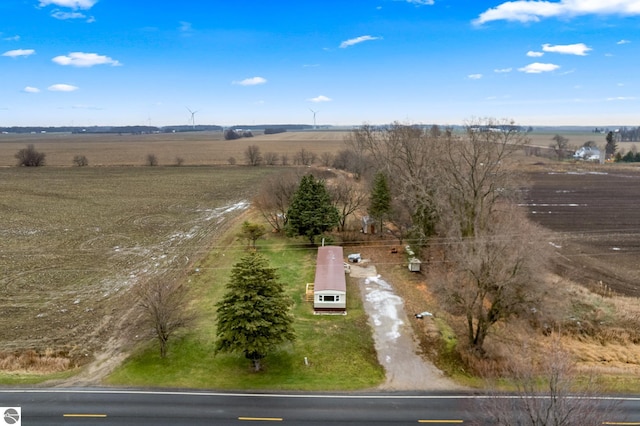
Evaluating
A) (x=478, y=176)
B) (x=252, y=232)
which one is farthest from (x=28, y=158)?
(x=478, y=176)

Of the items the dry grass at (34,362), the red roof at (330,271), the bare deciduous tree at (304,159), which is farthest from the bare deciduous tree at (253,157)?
the dry grass at (34,362)

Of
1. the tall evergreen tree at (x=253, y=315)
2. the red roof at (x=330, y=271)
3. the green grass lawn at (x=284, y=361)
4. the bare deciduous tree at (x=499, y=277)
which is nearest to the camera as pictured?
the green grass lawn at (x=284, y=361)

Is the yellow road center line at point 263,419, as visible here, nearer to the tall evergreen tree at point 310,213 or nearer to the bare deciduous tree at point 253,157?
the tall evergreen tree at point 310,213

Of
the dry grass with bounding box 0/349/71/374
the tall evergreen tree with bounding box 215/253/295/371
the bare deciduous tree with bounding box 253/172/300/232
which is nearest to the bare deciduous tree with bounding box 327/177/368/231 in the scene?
the bare deciduous tree with bounding box 253/172/300/232

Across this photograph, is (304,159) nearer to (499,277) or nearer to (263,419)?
(499,277)

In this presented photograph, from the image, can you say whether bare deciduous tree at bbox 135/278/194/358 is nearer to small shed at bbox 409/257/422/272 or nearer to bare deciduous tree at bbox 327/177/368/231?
small shed at bbox 409/257/422/272
